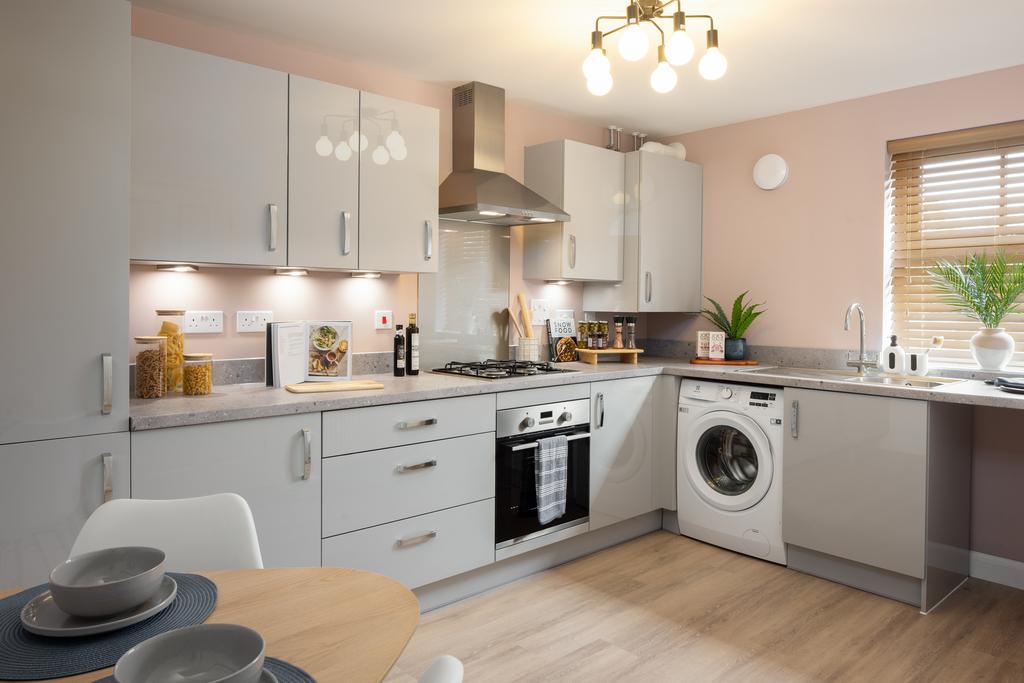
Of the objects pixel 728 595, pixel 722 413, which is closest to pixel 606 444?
→ pixel 722 413

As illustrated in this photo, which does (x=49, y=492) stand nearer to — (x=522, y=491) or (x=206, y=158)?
(x=206, y=158)

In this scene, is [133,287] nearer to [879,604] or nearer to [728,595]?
[728,595]

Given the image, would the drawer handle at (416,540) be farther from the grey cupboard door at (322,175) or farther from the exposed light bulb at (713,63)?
the exposed light bulb at (713,63)

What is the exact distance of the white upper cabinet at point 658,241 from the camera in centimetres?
397

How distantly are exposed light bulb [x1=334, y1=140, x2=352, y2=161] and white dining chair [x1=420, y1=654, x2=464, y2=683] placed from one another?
2.23m

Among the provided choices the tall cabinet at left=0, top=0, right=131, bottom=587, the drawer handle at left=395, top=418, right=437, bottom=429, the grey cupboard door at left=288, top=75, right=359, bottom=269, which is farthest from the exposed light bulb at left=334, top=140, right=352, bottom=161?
the drawer handle at left=395, top=418, right=437, bottom=429

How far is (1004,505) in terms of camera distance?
3189 millimetres

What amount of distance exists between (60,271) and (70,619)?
1250 millimetres

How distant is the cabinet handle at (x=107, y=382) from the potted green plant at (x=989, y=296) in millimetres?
3534

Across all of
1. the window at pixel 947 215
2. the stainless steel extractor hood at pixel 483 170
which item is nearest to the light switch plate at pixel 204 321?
the stainless steel extractor hood at pixel 483 170

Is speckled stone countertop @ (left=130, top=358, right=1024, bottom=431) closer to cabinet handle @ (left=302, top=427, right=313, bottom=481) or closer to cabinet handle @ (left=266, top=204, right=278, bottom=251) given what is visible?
cabinet handle @ (left=302, top=427, right=313, bottom=481)

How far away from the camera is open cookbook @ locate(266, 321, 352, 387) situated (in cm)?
275

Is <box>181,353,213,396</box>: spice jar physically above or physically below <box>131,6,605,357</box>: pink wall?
below

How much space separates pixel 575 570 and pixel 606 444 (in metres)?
0.63
